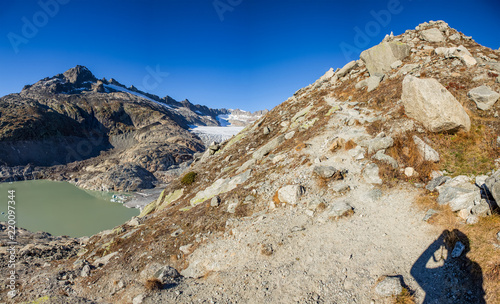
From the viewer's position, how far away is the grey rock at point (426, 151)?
9867 mm

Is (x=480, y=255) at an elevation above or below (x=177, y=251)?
below

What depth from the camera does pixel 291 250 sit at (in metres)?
7.86

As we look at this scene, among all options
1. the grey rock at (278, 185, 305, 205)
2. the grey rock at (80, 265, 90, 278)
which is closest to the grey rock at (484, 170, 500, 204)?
the grey rock at (278, 185, 305, 205)

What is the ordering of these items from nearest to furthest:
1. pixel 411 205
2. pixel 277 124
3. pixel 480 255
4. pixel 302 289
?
pixel 480 255 → pixel 302 289 → pixel 411 205 → pixel 277 124

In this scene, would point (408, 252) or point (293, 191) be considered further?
point (293, 191)

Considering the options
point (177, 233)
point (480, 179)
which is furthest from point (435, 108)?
point (177, 233)

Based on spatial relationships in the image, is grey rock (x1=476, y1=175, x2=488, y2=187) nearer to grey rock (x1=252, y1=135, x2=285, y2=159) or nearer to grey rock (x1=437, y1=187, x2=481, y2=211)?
grey rock (x1=437, y1=187, x2=481, y2=211)

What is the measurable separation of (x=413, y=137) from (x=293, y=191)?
21.0 ft

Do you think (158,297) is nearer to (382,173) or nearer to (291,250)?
(291,250)

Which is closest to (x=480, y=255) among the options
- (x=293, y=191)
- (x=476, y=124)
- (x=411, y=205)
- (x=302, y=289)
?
(x=411, y=205)

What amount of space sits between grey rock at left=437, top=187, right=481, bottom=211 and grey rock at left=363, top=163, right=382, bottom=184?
222 centimetres

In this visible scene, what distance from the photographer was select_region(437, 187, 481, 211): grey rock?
23.5 feet

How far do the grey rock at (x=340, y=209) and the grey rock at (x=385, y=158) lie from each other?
298 cm

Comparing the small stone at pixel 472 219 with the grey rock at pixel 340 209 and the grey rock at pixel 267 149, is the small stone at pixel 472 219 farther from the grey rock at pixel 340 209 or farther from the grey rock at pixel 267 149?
the grey rock at pixel 267 149
